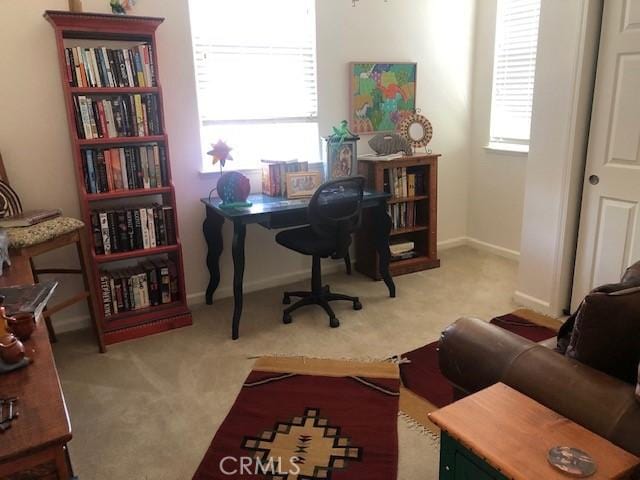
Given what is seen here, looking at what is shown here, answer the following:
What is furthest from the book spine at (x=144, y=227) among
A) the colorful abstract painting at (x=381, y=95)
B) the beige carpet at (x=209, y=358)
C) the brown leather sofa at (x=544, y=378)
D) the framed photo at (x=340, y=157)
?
the brown leather sofa at (x=544, y=378)

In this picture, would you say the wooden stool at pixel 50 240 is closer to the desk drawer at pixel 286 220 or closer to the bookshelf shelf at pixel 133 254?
the bookshelf shelf at pixel 133 254

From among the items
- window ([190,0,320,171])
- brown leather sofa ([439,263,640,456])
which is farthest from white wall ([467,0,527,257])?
brown leather sofa ([439,263,640,456])

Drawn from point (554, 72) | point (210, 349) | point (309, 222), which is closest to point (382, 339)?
point (309, 222)

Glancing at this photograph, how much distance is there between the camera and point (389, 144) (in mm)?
3762

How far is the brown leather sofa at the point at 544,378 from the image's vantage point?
1119 millimetres

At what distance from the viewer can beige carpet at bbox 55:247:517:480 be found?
2.00 m

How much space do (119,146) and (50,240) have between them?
721 millimetres

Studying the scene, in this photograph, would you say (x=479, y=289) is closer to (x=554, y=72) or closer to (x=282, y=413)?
(x=554, y=72)

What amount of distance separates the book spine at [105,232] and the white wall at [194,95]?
0.28 metres

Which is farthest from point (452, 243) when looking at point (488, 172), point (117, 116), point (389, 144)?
point (117, 116)

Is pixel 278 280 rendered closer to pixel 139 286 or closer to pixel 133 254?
pixel 139 286

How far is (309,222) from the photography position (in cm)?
294

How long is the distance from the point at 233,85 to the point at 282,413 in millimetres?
2174

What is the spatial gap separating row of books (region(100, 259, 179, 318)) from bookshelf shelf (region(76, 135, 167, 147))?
0.77 meters
